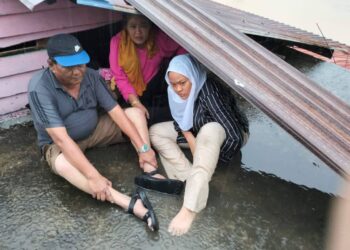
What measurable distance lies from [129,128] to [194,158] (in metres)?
0.69

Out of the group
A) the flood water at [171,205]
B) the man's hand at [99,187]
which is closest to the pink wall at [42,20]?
the flood water at [171,205]

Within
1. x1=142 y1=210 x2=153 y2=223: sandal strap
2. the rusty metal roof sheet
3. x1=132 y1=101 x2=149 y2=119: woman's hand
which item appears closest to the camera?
the rusty metal roof sheet

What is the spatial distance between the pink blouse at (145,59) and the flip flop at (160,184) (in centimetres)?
94

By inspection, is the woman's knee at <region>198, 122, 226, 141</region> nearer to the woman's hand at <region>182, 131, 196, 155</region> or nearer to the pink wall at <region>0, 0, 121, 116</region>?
the woman's hand at <region>182, 131, 196, 155</region>

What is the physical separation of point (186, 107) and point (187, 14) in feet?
2.83

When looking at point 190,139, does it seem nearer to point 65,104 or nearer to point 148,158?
point 148,158

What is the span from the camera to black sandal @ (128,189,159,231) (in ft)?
9.63

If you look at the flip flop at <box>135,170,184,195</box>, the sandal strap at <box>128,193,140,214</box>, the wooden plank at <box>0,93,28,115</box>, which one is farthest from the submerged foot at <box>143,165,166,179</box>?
the wooden plank at <box>0,93,28,115</box>

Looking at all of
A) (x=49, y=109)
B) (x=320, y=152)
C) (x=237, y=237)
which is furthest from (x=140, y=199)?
(x=320, y=152)

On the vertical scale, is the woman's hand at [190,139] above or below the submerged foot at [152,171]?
above

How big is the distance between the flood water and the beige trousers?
25cm

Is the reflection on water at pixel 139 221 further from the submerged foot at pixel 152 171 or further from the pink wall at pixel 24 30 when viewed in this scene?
the pink wall at pixel 24 30

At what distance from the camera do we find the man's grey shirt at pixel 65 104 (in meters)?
3.04

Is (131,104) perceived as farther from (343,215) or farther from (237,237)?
(343,215)
